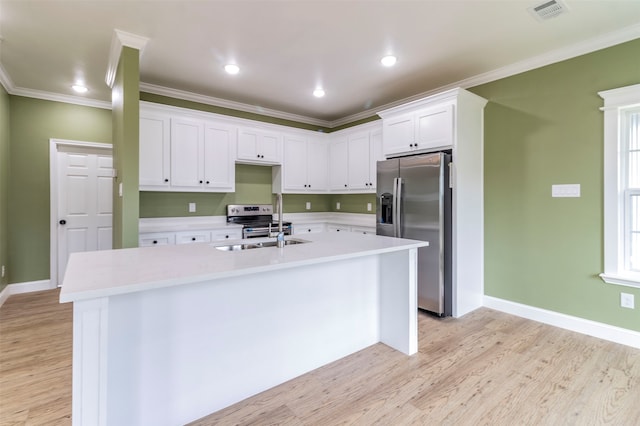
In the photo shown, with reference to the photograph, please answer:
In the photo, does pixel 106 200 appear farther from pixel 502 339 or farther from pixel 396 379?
pixel 502 339

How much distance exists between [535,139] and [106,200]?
5601 mm

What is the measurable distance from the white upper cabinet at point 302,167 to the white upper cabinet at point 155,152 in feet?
5.38

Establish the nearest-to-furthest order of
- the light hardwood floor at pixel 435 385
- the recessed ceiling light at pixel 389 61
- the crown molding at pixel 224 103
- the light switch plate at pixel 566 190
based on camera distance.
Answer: the light hardwood floor at pixel 435 385
the light switch plate at pixel 566 190
the recessed ceiling light at pixel 389 61
the crown molding at pixel 224 103

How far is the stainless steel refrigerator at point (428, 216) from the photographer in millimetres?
3301

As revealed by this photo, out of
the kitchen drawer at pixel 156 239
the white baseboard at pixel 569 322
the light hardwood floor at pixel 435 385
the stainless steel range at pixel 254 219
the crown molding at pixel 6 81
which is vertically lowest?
the light hardwood floor at pixel 435 385

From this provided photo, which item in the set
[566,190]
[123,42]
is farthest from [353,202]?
[123,42]

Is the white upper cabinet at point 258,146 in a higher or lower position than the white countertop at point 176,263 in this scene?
higher

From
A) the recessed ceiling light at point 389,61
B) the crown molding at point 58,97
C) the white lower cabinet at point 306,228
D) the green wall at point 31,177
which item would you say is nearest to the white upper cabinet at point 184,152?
the white lower cabinet at point 306,228

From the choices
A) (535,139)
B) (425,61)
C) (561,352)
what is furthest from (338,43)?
(561,352)

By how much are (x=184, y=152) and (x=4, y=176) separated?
7.13 ft

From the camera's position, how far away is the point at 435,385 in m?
2.10

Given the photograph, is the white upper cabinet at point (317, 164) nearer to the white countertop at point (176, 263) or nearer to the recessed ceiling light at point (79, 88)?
the white countertop at point (176, 263)

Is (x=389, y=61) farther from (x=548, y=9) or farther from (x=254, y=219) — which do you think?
(x=254, y=219)

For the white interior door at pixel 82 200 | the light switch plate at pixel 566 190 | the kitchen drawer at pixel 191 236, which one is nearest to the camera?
the light switch plate at pixel 566 190
